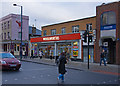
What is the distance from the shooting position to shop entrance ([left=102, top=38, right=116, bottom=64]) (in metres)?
19.5

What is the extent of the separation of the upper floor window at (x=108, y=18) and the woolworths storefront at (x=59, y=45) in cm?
403

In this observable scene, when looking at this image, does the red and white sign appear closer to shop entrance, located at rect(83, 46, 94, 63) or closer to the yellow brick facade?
the yellow brick facade

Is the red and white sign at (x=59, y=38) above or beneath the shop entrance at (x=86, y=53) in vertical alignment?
above

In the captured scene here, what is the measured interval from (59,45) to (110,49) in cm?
901

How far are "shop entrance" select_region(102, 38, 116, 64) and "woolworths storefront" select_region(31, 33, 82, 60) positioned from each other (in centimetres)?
384

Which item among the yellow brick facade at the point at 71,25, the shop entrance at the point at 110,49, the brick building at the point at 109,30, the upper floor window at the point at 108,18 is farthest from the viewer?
the yellow brick facade at the point at 71,25

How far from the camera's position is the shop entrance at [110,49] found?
1953 cm

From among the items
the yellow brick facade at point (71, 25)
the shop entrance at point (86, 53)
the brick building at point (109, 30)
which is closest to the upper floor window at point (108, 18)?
the brick building at point (109, 30)

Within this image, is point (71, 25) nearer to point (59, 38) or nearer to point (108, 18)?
point (59, 38)

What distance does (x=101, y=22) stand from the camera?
2030 centimetres

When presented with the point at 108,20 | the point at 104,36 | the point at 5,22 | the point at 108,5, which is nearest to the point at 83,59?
the point at 104,36

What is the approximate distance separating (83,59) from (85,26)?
15.3 feet

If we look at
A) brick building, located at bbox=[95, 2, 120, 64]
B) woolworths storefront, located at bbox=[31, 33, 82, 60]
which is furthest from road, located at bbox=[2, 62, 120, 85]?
woolworths storefront, located at bbox=[31, 33, 82, 60]

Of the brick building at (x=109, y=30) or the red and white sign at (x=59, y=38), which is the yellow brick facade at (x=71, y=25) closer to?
the red and white sign at (x=59, y=38)
